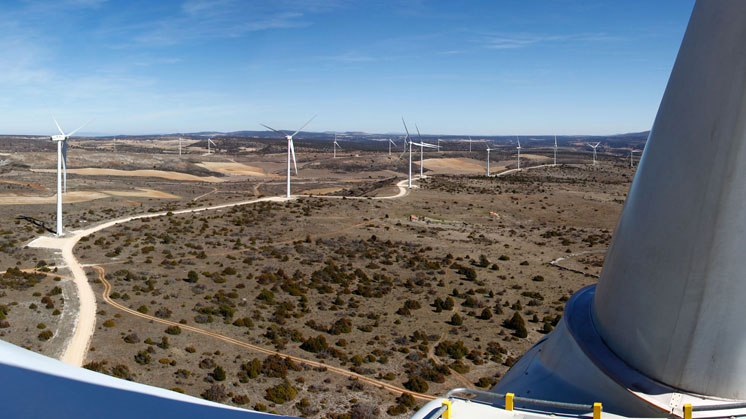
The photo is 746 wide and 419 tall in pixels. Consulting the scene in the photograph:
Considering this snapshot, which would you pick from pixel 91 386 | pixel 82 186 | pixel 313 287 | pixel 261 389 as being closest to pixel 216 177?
pixel 82 186

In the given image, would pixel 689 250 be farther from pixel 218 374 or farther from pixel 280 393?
pixel 218 374

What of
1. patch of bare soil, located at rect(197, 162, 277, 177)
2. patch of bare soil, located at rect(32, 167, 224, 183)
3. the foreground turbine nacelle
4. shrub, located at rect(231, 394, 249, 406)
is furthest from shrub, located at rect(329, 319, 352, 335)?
patch of bare soil, located at rect(197, 162, 277, 177)

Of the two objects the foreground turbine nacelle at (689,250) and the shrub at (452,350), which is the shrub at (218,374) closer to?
the shrub at (452,350)

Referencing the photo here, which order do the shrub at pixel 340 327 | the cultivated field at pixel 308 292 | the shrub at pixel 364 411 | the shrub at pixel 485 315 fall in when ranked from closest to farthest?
the shrub at pixel 364 411 < the cultivated field at pixel 308 292 < the shrub at pixel 340 327 < the shrub at pixel 485 315

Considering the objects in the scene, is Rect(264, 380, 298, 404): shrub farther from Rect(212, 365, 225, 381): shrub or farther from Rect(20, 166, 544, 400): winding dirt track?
Rect(20, 166, 544, 400): winding dirt track

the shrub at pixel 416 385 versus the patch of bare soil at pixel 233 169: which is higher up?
the patch of bare soil at pixel 233 169

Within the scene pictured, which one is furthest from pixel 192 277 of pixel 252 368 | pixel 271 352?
pixel 252 368

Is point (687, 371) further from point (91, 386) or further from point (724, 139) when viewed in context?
point (91, 386)

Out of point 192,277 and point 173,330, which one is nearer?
point 173,330

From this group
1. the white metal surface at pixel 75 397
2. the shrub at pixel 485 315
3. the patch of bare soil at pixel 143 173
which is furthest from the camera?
the patch of bare soil at pixel 143 173

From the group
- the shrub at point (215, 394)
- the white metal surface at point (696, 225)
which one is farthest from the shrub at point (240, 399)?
→ the white metal surface at point (696, 225)

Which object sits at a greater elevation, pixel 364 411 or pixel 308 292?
pixel 308 292
